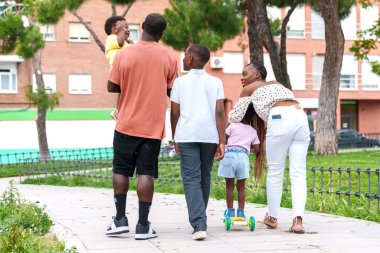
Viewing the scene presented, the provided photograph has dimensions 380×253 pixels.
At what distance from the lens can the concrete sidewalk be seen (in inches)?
262

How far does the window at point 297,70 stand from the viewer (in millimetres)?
53250

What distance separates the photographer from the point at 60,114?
157 feet

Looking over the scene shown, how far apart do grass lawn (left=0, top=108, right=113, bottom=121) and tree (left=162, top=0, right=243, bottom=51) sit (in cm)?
2226

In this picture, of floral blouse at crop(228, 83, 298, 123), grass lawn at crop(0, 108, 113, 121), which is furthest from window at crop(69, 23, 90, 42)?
floral blouse at crop(228, 83, 298, 123)

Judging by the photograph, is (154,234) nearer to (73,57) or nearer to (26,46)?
(26,46)

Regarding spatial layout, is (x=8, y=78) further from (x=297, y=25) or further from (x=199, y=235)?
(x=199, y=235)

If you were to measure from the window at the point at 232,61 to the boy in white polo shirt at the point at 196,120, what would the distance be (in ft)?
144

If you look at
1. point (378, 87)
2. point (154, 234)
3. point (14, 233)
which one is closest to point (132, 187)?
point (154, 234)

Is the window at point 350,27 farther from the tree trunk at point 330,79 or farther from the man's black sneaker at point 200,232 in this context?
the man's black sneaker at point 200,232

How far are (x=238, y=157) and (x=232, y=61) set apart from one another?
43691 millimetres

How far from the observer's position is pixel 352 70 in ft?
180

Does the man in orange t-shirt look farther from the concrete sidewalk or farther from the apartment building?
the apartment building

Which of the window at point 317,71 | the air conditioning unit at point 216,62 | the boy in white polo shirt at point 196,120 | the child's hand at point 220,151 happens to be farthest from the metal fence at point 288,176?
the window at point 317,71

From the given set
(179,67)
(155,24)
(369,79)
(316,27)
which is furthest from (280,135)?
(369,79)
